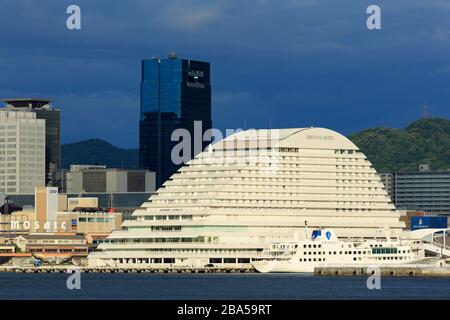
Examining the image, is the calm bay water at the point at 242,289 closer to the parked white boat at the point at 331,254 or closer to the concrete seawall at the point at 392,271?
the concrete seawall at the point at 392,271

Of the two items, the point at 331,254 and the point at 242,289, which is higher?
the point at 331,254

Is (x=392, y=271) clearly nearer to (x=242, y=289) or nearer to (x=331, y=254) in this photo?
(x=331, y=254)

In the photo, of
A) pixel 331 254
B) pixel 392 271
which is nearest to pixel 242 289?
pixel 392 271

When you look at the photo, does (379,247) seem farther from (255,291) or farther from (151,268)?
(255,291)

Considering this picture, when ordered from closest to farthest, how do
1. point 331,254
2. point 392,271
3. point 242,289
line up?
point 242,289, point 392,271, point 331,254

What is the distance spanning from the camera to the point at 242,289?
409ft

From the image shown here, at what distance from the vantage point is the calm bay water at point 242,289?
11019 centimetres

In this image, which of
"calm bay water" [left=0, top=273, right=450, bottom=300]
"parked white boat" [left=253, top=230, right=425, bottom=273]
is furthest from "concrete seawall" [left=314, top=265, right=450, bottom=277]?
"calm bay water" [left=0, top=273, right=450, bottom=300]

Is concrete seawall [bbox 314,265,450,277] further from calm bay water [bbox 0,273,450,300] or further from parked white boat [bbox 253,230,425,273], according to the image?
calm bay water [bbox 0,273,450,300]

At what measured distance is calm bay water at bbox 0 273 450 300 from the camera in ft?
362

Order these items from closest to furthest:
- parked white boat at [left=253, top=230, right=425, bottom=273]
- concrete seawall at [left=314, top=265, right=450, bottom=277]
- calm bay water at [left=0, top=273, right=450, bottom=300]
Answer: calm bay water at [left=0, top=273, right=450, bottom=300], concrete seawall at [left=314, top=265, right=450, bottom=277], parked white boat at [left=253, top=230, right=425, bottom=273]

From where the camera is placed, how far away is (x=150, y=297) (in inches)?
4279

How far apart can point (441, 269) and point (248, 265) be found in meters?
31.3
